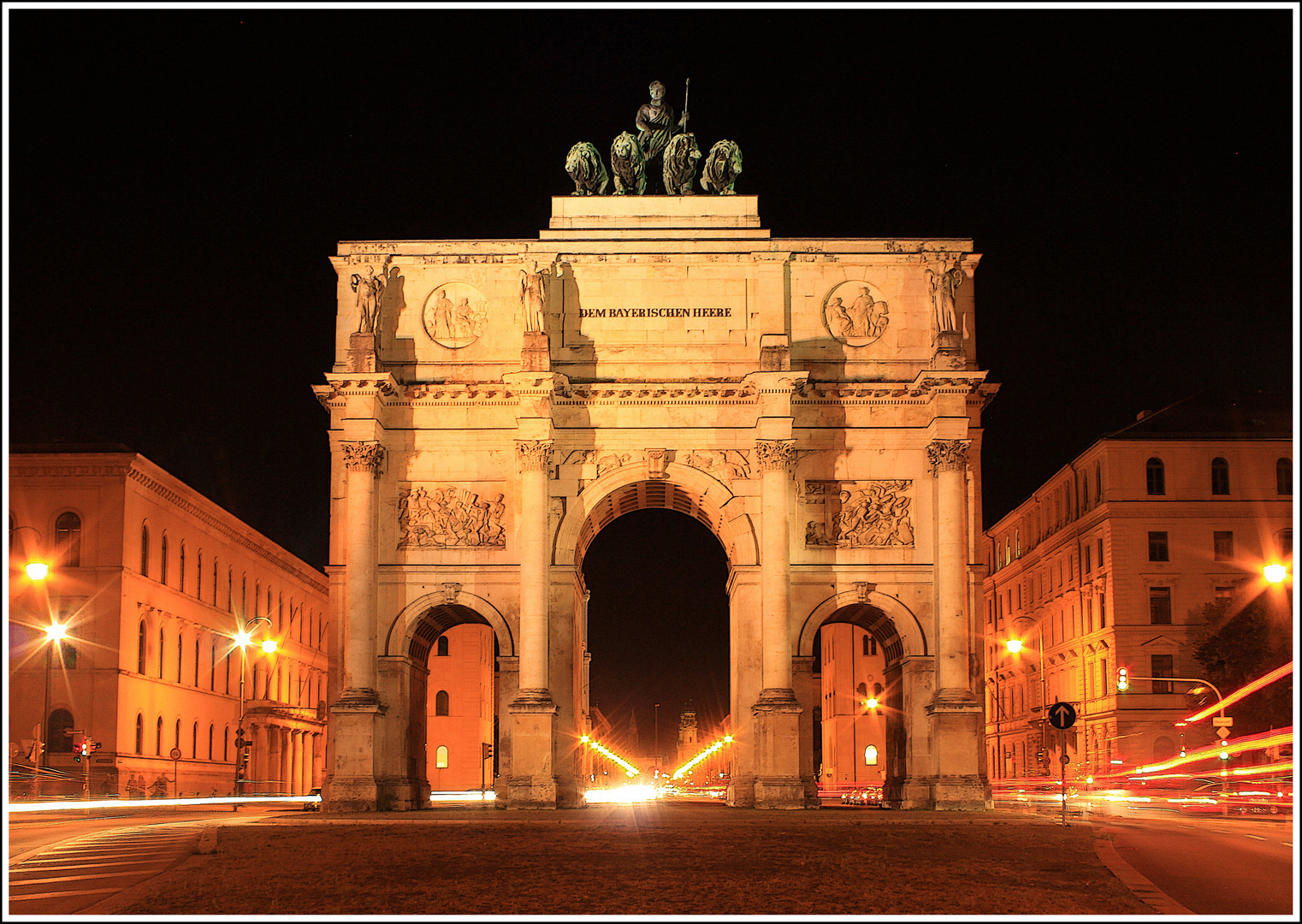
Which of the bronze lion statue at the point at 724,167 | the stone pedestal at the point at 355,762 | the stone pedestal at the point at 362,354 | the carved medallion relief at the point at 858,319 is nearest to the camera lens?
the stone pedestal at the point at 355,762

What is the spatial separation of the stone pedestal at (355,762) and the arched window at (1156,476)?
40.0 metres

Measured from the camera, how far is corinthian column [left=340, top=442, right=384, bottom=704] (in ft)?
124

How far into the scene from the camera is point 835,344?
3972cm

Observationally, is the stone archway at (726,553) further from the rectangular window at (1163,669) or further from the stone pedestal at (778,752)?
the rectangular window at (1163,669)

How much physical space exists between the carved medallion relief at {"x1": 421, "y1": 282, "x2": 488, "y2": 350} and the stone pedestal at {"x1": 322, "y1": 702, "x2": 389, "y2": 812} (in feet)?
31.6

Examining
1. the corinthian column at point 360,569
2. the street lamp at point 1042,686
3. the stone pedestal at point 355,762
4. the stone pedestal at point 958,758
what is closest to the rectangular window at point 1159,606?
the street lamp at point 1042,686

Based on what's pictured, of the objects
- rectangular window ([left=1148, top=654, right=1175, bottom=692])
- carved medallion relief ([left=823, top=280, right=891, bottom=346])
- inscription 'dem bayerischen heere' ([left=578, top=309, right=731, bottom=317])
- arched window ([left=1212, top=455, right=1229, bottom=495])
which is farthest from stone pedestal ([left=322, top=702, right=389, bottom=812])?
arched window ([left=1212, top=455, right=1229, bottom=495])

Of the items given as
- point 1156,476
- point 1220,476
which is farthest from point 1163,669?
point 1220,476

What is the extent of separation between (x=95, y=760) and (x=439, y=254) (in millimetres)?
22484

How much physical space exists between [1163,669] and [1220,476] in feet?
29.1

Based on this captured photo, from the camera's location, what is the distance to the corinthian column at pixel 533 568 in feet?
123

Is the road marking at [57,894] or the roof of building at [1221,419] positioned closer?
the road marking at [57,894]

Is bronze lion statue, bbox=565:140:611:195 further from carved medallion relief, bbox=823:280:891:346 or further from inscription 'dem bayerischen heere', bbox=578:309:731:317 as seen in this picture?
carved medallion relief, bbox=823:280:891:346

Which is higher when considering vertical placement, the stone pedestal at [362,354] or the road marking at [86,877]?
the stone pedestal at [362,354]
